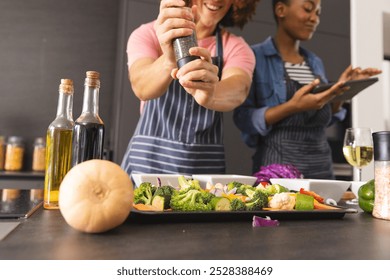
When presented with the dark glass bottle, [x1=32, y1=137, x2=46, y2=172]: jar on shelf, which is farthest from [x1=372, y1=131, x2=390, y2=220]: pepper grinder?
[x1=32, y1=137, x2=46, y2=172]: jar on shelf

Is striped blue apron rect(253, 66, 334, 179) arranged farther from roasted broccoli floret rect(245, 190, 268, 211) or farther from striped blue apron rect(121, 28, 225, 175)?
roasted broccoli floret rect(245, 190, 268, 211)

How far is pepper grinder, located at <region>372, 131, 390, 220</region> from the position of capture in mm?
682

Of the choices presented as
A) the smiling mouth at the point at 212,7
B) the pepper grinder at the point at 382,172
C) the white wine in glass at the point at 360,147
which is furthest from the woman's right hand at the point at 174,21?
the smiling mouth at the point at 212,7

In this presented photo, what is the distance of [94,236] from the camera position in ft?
1.64

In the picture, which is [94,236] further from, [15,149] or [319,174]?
[15,149]

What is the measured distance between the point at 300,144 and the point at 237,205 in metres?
1.50

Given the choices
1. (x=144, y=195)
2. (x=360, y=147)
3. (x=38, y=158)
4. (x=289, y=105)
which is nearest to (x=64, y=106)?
(x=144, y=195)

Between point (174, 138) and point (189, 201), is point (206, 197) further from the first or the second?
point (174, 138)

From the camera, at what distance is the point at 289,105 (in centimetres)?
193

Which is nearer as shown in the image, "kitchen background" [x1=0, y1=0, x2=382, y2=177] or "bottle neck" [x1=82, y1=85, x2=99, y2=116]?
"bottle neck" [x1=82, y1=85, x2=99, y2=116]

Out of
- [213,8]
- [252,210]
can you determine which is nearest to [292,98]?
[213,8]

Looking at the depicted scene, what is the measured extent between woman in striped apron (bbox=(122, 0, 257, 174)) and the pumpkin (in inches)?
35.9
